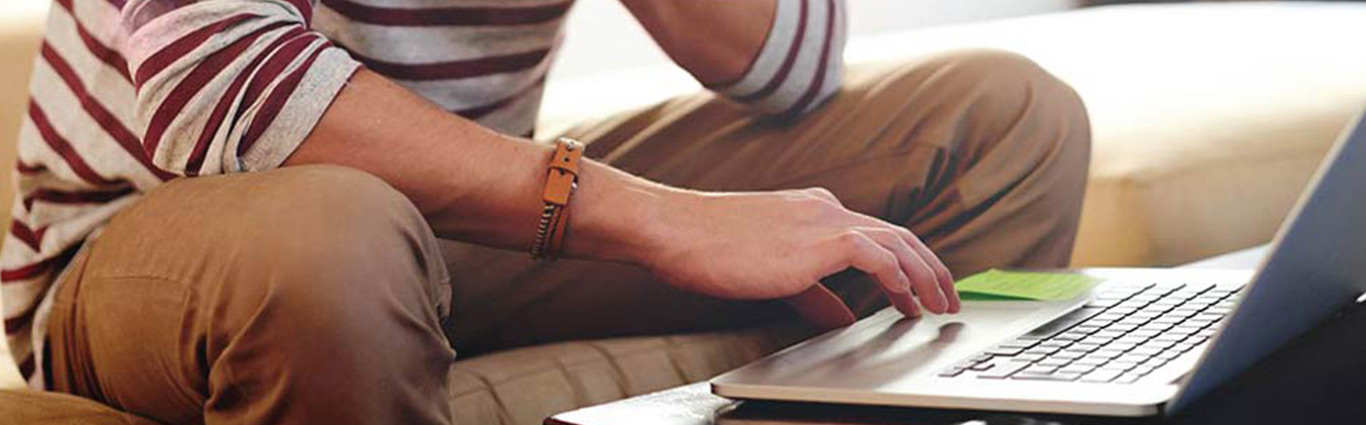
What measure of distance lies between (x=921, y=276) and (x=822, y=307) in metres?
0.14

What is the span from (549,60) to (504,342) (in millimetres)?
197

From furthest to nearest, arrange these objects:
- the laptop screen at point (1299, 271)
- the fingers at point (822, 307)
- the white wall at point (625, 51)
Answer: the white wall at point (625, 51), the fingers at point (822, 307), the laptop screen at point (1299, 271)

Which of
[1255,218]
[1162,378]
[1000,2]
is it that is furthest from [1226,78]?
[1000,2]

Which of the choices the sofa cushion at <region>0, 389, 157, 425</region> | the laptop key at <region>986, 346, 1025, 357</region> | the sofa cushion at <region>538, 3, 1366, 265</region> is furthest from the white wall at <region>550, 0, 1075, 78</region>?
the laptop key at <region>986, 346, 1025, 357</region>

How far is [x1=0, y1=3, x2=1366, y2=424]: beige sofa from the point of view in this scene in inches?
46.3

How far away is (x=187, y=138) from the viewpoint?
103 centimetres

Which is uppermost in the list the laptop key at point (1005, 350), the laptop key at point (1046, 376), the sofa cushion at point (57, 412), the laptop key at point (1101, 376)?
the laptop key at point (1101, 376)

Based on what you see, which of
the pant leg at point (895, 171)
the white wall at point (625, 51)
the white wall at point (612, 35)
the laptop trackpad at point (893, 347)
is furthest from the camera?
the white wall at point (612, 35)

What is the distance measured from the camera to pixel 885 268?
981 mm

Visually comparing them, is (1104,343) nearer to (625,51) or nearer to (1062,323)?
(1062,323)

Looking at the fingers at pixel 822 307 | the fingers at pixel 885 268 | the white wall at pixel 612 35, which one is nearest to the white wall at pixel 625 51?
the white wall at pixel 612 35

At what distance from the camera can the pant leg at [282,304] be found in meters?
0.85

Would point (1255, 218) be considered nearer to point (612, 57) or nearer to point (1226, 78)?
point (1226, 78)

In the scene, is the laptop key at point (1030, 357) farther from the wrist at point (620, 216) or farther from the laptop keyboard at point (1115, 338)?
the wrist at point (620, 216)
